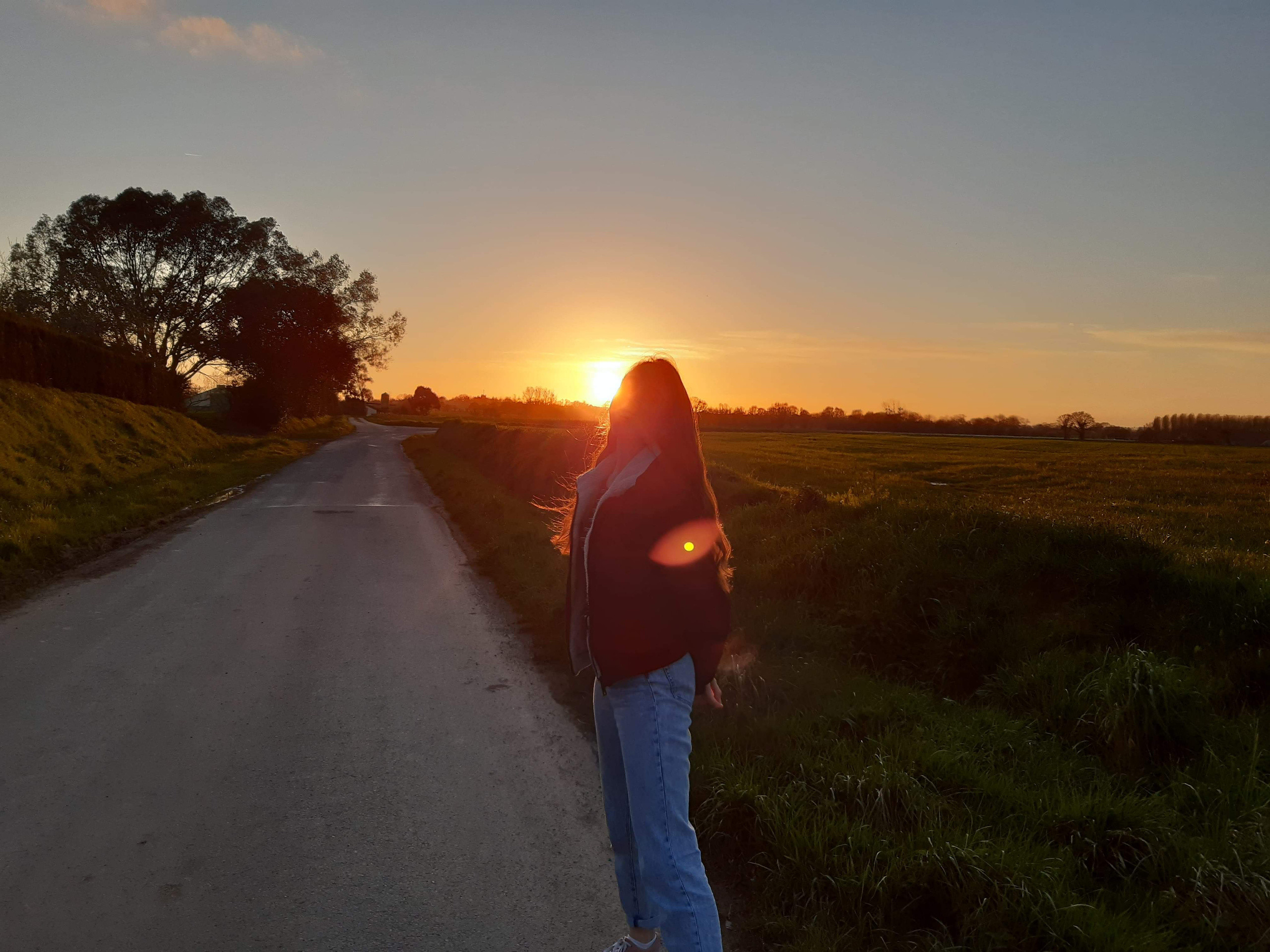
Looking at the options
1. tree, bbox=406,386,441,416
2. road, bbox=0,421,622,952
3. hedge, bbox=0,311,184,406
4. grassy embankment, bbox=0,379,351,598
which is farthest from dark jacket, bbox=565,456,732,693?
tree, bbox=406,386,441,416

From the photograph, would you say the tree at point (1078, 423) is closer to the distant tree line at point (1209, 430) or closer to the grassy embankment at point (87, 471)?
the distant tree line at point (1209, 430)

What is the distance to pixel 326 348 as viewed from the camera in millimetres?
45562

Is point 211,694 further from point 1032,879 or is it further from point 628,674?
point 1032,879

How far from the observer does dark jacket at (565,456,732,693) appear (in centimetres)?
252

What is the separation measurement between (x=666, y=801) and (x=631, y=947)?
768 millimetres

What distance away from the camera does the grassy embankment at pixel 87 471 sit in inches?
395

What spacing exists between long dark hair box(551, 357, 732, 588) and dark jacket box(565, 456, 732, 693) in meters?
0.11

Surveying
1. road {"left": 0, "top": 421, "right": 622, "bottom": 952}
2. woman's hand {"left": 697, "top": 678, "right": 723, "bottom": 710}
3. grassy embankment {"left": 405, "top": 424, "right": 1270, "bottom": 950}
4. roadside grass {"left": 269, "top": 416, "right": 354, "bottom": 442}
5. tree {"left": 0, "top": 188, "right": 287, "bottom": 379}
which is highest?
tree {"left": 0, "top": 188, "right": 287, "bottom": 379}

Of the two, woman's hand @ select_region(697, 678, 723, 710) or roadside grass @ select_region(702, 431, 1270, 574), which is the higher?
woman's hand @ select_region(697, 678, 723, 710)

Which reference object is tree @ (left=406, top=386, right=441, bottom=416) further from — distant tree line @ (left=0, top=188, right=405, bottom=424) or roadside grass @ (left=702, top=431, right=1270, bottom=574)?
roadside grass @ (left=702, top=431, right=1270, bottom=574)

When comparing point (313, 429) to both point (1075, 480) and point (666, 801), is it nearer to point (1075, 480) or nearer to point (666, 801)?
point (1075, 480)

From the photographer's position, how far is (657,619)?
254 cm

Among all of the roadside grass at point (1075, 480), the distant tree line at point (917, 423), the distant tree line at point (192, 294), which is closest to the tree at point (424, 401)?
the distant tree line at point (917, 423)

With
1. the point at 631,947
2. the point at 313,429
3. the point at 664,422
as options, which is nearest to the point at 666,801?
the point at 631,947
